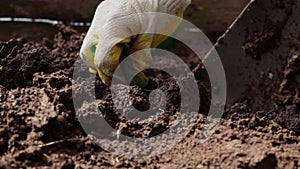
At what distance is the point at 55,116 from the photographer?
4.40 ft

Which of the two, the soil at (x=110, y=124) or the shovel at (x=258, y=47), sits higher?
the shovel at (x=258, y=47)

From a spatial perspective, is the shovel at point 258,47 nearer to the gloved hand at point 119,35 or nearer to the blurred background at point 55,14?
the gloved hand at point 119,35

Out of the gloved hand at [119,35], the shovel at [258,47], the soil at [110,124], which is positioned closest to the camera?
the soil at [110,124]

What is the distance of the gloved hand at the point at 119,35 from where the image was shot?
1665 mm

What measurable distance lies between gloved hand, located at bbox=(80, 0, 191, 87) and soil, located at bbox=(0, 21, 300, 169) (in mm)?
75

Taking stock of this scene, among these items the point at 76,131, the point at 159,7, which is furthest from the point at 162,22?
the point at 76,131

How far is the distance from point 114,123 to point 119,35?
0.32 m

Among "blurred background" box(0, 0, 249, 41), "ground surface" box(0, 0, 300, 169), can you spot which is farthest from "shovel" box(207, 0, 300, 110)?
"blurred background" box(0, 0, 249, 41)

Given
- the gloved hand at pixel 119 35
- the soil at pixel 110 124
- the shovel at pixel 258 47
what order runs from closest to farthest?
Answer: the soil at pixel 110 124, the gloved hand at pixel 119 35, the shovel at pixel 258 47

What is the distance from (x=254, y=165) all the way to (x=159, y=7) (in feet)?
2.17

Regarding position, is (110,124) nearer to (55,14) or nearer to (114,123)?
(114,123)

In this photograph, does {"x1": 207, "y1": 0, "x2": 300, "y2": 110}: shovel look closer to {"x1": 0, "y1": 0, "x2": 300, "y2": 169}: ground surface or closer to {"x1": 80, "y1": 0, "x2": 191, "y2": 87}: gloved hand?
{"x1": 0, "y1": 0, "x2": 300, "y2": 169}: ground surface

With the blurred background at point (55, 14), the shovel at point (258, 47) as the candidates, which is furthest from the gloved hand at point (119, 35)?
the blurred background at point (55, 14)

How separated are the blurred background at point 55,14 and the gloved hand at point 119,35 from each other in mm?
649
